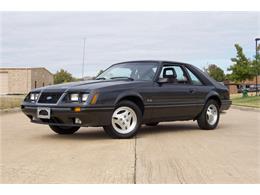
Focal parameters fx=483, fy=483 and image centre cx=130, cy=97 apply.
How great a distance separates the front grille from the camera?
342 inches

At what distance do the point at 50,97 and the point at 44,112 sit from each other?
0.30 meters

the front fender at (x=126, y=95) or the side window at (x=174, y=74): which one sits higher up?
the side window at (x=174, y=74)

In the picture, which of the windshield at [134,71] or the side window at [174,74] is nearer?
the windshield at [134,71]

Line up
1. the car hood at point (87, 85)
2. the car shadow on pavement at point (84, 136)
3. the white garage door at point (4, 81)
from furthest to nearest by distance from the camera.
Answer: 1. the white garage door at point (4, 81)
2. the car shadow on pavement at point (84, 136)
3. the car hood at point (87, 85)

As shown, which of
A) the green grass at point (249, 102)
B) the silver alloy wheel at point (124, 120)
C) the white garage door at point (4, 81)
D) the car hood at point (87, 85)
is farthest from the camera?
the white garage door at point (4, 81)

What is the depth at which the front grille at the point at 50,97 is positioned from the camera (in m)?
8.68

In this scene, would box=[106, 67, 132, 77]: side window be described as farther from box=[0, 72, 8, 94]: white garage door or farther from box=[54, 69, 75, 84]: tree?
box=[54, 69, 75, 84]: tree

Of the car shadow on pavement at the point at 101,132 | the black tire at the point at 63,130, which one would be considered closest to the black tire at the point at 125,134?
the car shadow on pavement at the point at 101,132

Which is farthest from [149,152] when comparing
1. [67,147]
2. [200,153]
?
[67,147]

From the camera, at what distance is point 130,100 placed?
9.18 m

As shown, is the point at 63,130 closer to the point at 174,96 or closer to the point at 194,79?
the point at 174,96

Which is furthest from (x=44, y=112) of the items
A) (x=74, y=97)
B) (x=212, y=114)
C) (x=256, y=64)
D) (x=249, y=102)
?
(x=256, y=64)

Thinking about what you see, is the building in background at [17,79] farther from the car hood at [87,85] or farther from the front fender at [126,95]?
the front fender at [126,95]

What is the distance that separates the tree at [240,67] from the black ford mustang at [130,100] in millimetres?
37090
